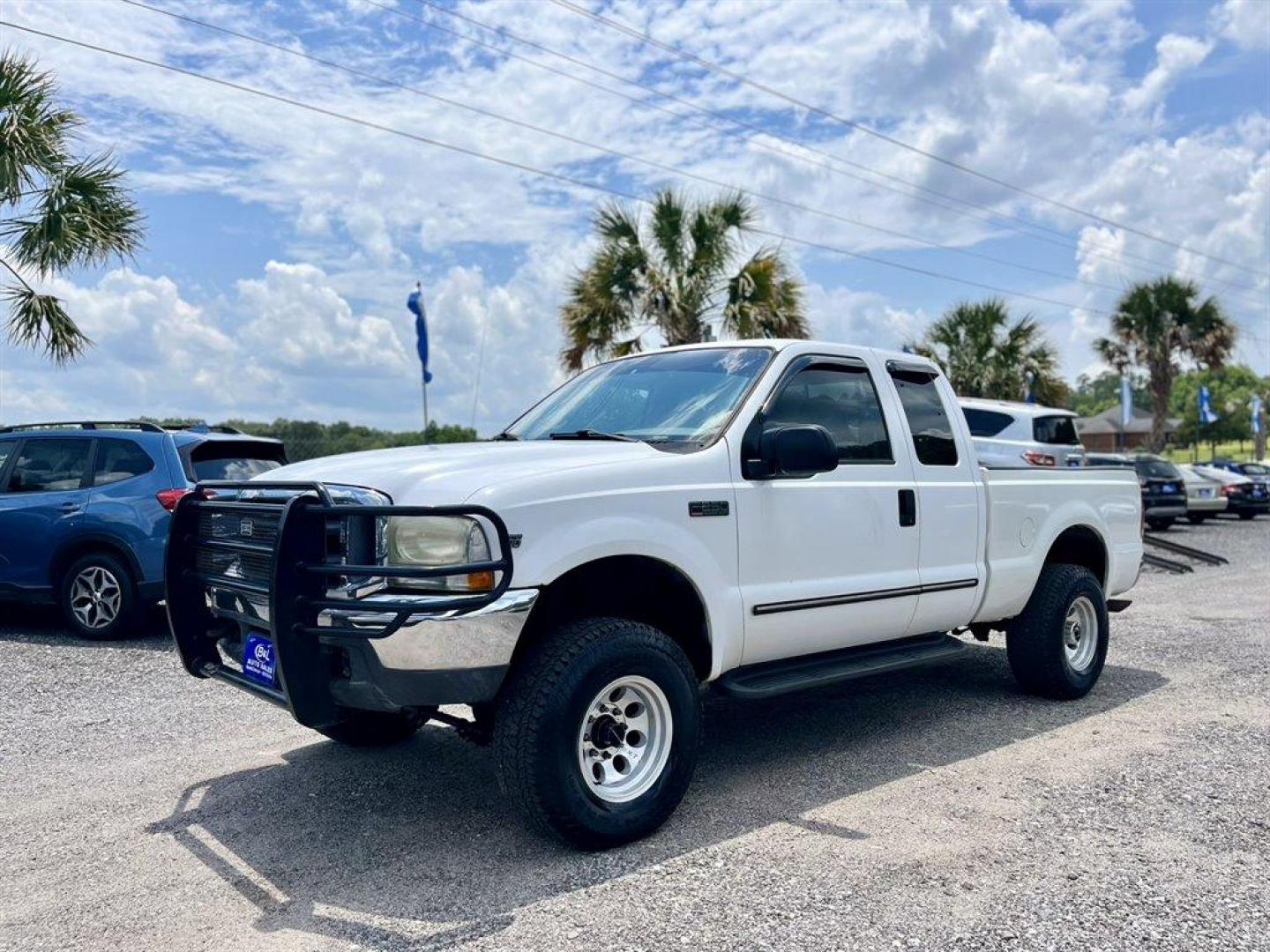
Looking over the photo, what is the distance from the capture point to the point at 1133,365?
33250mm

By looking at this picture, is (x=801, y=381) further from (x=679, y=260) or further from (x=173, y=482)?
(x=679, y=260)

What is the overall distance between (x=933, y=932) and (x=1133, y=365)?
110 ft

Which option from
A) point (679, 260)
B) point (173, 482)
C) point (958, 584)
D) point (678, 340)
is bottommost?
point (958, 584)

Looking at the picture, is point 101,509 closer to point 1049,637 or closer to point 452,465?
point 452,465

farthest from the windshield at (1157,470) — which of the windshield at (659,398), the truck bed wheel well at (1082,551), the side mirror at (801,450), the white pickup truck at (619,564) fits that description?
the side mirror at (801,450)

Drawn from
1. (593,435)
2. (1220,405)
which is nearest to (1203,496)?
Result: (593,435)

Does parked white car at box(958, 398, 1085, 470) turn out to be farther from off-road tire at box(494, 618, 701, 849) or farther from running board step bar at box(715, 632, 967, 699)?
off-road tire at box(494, 618, 701, 849)

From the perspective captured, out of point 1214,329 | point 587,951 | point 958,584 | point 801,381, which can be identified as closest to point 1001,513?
point 958,584

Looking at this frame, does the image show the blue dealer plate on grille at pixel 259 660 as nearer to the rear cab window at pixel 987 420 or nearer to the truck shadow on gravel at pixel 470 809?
the truck shadow on gravel at pixel 470 809

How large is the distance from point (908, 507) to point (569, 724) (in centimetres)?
231

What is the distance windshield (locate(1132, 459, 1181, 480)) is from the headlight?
849 inches

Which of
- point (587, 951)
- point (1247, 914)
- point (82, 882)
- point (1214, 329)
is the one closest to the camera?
point (587, 951)

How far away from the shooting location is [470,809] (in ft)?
15.2

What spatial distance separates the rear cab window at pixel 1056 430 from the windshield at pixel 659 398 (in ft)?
34.3
